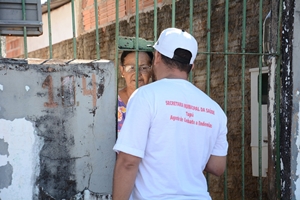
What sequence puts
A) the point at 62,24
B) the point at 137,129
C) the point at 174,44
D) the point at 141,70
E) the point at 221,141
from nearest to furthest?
1. the point at 137,129
2. the point at 174,44
3. the point at 221,141
4. the point at 141,70
5. the point at 62,24

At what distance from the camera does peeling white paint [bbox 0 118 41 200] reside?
2934 millimetres

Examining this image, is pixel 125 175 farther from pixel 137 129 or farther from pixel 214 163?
pixel 214 163

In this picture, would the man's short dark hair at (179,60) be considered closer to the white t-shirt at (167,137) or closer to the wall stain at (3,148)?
the white t-shirt at (167,137)

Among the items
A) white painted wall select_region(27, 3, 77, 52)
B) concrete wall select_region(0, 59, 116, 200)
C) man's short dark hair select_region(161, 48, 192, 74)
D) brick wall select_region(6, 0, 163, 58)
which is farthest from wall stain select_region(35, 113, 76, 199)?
white painted wall select_region(27, 3, 77, 52)

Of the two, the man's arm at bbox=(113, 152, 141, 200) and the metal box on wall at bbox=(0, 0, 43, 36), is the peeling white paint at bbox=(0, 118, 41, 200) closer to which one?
the metal box on wall at bbox=(0, 0, 43, 36)

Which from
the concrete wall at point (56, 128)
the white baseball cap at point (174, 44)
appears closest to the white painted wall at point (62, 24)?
the concrete wall at point (56, 128)

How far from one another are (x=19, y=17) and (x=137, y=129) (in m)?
1.18

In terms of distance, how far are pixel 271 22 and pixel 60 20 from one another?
747cm

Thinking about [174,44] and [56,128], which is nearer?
[174,44]

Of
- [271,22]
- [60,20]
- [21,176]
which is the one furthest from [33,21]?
[60,20]

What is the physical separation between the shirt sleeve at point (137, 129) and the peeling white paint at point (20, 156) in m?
0.82

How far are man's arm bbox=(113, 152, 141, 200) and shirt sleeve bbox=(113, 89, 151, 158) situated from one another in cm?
4

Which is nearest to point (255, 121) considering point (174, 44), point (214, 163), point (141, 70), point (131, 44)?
point (141, 70)

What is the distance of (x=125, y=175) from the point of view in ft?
7.83
